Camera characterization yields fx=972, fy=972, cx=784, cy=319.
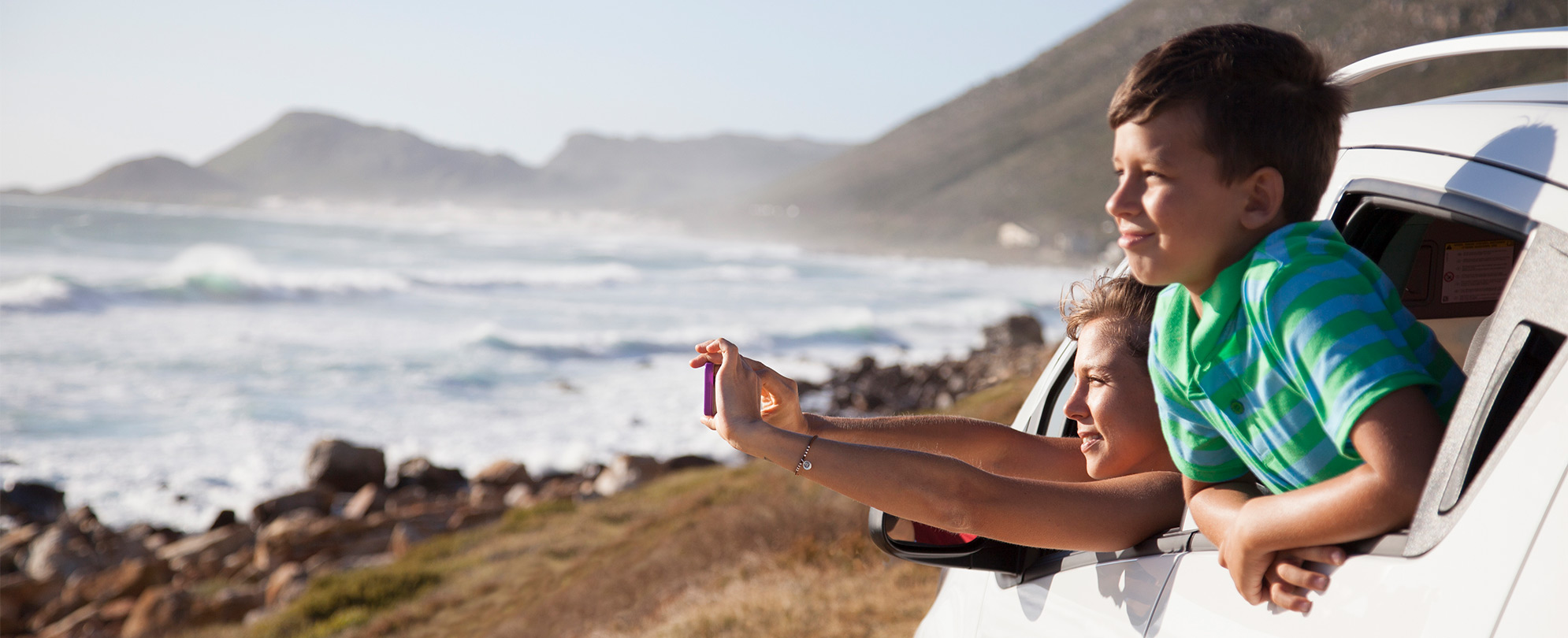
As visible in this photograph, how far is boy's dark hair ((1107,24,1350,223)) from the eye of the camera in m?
1.25

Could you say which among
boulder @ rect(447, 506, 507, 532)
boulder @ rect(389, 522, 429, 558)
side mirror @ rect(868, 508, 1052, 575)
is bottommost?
boulder @ rect(447, 506, 507, 532)

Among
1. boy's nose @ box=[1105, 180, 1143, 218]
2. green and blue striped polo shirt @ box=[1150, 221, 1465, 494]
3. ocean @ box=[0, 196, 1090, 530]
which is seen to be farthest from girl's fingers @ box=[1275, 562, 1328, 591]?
ocean @ box=[0, 196, 1090, 530]

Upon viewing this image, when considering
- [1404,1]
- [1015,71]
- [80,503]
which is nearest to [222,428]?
[80,503]

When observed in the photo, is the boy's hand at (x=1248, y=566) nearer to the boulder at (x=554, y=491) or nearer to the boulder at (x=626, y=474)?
the boulder at (x=554, y=491)

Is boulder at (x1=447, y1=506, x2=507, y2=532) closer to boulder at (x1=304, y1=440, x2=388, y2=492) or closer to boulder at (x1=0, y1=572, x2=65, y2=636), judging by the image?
boulder at (x1=304, y1=440, x2=388, y2=492)

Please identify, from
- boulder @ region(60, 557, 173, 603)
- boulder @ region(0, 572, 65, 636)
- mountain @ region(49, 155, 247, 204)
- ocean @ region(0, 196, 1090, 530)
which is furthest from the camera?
mountain @ region(49, 155, 247, 204)

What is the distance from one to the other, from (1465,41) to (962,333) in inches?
1219

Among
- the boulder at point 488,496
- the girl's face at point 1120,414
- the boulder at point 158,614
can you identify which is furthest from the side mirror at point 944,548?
the boulder at point 488,496

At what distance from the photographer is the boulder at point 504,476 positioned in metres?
13.7

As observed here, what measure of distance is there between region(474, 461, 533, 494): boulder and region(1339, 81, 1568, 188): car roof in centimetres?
1315

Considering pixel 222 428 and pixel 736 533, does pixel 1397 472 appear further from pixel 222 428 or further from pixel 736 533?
pixel 222 428

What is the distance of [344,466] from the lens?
1390cm

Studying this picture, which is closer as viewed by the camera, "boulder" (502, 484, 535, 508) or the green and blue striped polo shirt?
the green and blue striped polo shirt

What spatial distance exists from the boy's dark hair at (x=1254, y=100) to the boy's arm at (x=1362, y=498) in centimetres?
35
